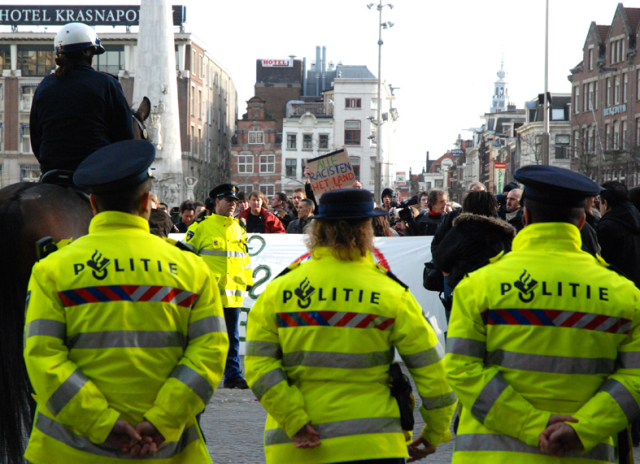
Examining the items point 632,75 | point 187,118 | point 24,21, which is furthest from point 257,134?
point 632,75

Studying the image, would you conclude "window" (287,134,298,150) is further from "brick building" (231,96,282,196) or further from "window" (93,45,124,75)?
"window" (93,45,124,75)

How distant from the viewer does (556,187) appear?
3129 millimetres

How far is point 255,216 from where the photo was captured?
12.8 m

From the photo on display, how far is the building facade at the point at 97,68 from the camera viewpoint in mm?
71875

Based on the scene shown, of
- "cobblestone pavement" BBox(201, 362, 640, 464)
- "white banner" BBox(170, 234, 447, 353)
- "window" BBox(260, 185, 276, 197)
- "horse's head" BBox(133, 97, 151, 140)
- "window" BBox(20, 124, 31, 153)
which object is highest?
"window" BBox(20, 124, 31, 153)

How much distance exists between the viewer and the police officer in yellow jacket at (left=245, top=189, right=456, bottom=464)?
324 cm

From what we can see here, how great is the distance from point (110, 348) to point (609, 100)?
188 ft

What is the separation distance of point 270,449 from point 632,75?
54.3 meters

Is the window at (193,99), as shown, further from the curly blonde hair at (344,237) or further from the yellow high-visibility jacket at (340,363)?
the yellow high-visibility jacket at (340,363)

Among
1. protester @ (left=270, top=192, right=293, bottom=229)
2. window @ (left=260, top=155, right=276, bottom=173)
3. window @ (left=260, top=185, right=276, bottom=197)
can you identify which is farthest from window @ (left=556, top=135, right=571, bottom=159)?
protester @ (left=270, top=192, right=293, bottom=229)

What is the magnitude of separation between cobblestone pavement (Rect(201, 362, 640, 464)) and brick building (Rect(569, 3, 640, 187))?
40267 millimetres

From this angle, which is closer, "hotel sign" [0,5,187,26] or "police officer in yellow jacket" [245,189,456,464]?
"police officer in yellow jacket" [245,189,456,464]

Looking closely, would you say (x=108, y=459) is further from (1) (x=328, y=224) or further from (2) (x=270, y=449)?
(1) (x=328, y=224)

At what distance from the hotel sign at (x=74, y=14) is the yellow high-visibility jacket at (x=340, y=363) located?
7566cm
